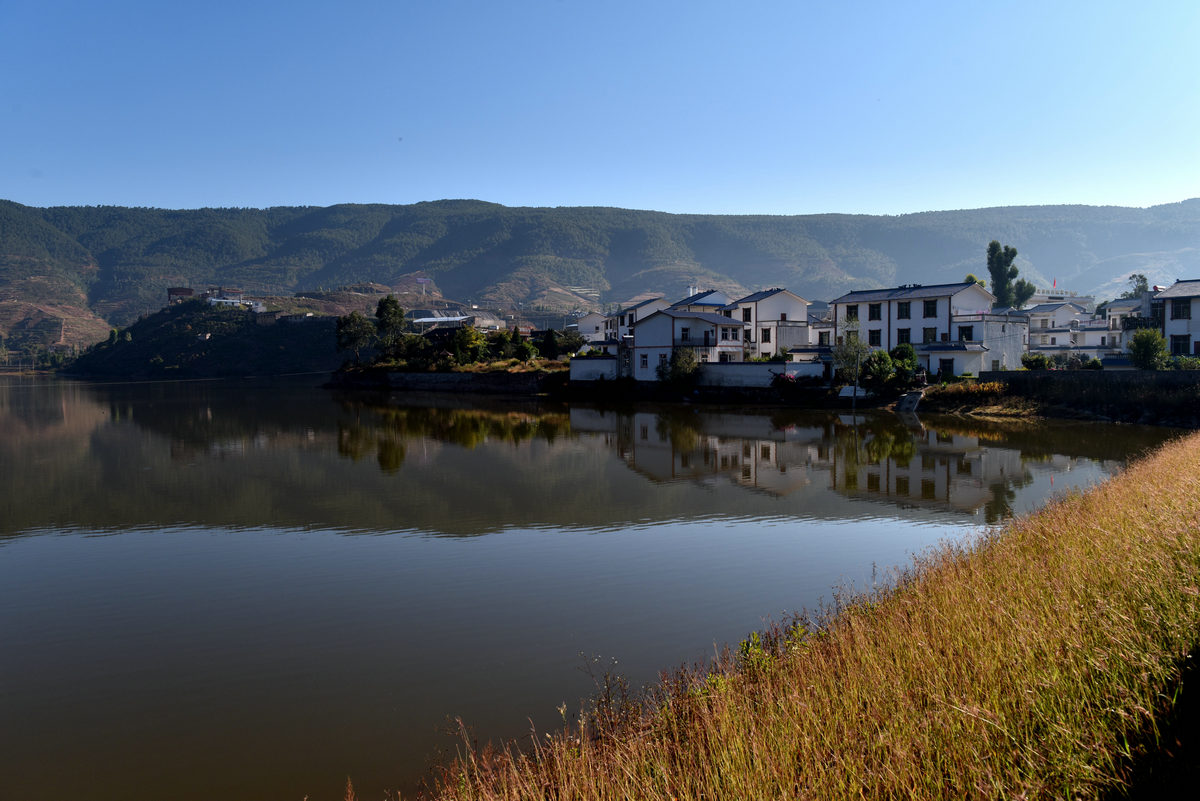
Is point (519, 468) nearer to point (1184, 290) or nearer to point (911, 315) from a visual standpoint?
point (911, 315)

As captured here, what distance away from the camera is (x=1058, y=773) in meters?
3.80

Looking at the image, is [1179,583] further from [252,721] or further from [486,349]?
[486,349]

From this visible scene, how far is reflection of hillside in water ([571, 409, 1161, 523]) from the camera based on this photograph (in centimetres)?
1844

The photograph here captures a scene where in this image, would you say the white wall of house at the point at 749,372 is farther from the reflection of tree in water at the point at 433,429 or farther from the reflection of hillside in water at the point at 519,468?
the reflection of tree in water at the point at 433,429

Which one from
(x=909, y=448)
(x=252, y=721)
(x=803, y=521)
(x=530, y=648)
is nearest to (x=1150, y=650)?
(x=530, y=648)

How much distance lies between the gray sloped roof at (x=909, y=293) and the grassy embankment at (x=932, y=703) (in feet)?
132

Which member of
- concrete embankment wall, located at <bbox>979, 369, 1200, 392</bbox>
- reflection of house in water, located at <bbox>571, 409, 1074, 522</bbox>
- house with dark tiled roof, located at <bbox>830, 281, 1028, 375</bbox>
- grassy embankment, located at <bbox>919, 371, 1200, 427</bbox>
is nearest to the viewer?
reflection of house in water, located at <bbox>571, 409, 1074, 522</bbox>

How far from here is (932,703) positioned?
16.0 ft

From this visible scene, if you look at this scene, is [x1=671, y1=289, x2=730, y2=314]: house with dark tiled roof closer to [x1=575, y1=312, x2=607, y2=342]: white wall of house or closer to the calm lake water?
[x1=575, y1=312, x2=607, y2=342]: white wall of house

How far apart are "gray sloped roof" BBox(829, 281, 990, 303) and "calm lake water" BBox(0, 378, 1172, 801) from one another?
60.5ft

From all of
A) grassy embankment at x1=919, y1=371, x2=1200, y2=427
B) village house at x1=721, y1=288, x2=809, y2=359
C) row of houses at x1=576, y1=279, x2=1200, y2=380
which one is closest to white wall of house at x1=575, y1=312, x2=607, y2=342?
row of houses at x1=576, y1=279, x2=1200, y2=380

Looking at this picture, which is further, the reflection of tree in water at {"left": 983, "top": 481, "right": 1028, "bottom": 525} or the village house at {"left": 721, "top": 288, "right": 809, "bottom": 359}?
the village house at {"left": 721, "top": 288, "right": 809, "bottom": 359}

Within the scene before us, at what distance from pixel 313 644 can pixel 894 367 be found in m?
37.0

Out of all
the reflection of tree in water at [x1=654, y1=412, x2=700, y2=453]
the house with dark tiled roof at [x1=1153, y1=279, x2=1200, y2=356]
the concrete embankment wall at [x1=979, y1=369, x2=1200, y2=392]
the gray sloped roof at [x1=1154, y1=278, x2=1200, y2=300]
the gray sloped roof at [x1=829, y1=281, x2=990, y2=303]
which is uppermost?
the gray sloped roof at [x1=829, y1=281, x2=990, y2=303]
